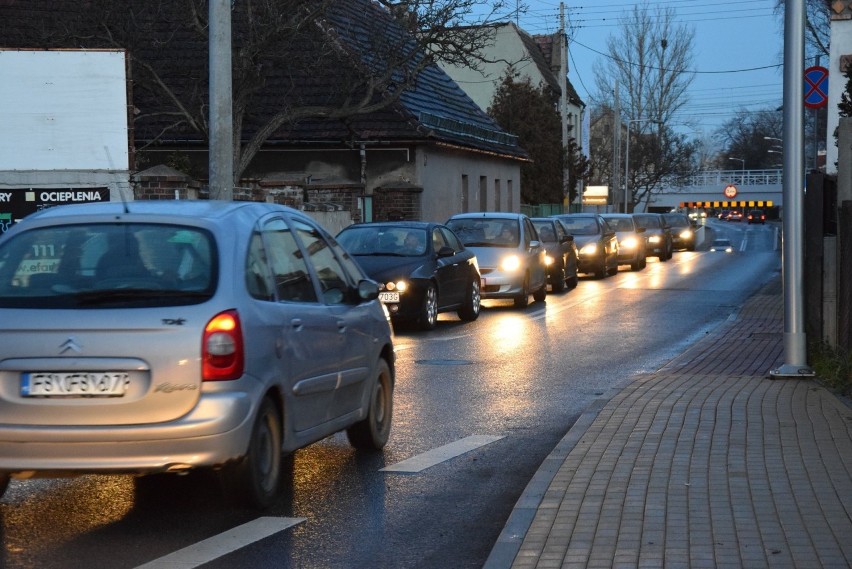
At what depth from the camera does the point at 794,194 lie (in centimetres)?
1217

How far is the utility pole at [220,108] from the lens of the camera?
57.5 ft

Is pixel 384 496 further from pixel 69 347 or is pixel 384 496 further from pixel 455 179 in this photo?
pixel 455 179

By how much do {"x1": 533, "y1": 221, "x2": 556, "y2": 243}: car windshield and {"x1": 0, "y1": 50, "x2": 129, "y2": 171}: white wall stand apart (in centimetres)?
1156

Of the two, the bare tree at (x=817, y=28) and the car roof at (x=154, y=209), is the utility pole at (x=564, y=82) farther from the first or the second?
the car roof at (x=154, y=209)

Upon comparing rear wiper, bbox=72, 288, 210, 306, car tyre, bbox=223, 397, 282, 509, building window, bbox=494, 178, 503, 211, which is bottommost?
car tyre, bbox=223, 397, 282, 509

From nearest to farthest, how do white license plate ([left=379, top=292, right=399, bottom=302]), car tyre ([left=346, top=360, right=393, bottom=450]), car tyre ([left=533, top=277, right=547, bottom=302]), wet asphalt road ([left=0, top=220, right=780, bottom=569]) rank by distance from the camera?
wet asphalt road ([left=0, top=220, right=780, bottom=569]) → car tyre ([left=346, top=360, right=393, bottom=450]) → white license plate ([left=379, top=292, right=399, bottom=302]) → car tyre ([left=533, top=277, right=547, bottom=302])

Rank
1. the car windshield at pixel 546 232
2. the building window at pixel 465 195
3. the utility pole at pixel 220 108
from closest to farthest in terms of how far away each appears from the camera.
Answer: the utility pole at pixel 220 108, the car windshield at pixel 546 232, the building window at pixel 465 195

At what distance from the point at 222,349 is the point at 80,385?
2.28 feet

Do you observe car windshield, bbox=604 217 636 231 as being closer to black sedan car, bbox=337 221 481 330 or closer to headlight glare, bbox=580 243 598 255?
headlight glare, bbox=580 243 598 255

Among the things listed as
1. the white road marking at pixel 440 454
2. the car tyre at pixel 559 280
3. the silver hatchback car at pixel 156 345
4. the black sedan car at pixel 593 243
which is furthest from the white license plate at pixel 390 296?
the black sedan car at pixel 593 243

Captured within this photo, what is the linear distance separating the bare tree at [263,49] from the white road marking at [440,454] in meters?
18.6

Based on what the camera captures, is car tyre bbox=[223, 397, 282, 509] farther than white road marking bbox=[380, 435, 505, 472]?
No

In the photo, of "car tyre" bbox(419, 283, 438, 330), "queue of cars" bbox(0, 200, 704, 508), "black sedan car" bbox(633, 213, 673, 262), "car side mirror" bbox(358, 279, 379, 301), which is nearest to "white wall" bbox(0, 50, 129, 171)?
"car tyre" bbox(419, 283, 438, 330)

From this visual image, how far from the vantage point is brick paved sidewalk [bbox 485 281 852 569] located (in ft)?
19.7
